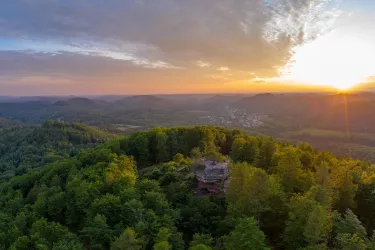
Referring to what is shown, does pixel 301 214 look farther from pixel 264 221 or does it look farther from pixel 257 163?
pixel 257 163

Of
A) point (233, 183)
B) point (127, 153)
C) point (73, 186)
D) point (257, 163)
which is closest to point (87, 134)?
point (127, 153)

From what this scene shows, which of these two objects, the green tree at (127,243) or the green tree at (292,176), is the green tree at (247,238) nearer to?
the green tree at (127,243)

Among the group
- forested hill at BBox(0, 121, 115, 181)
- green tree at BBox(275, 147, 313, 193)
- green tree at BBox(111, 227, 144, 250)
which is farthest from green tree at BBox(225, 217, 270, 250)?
forested hill at BBox(0, 121, 115, 181)

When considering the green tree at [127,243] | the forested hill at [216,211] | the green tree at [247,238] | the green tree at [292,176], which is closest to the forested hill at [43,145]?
the forested hill at [216,211]

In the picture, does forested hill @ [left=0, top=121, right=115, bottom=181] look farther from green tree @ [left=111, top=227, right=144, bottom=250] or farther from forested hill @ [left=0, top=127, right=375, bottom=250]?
green tree @ [left=111, top=227, right=144, bottom=250]

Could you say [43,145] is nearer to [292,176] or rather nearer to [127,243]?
[127,243]

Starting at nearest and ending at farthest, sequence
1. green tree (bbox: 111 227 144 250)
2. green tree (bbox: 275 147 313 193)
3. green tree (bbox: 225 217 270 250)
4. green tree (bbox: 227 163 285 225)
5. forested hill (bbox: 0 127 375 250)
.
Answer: green tree (bbox: 225 217 270 250) < green tree (bbox: 111 227 144 250) < forested hill (bbox: 0 127 375 250) < green tree (bbox: 227 163 285 225) < green tree (bbox: 275 147 313 193)
